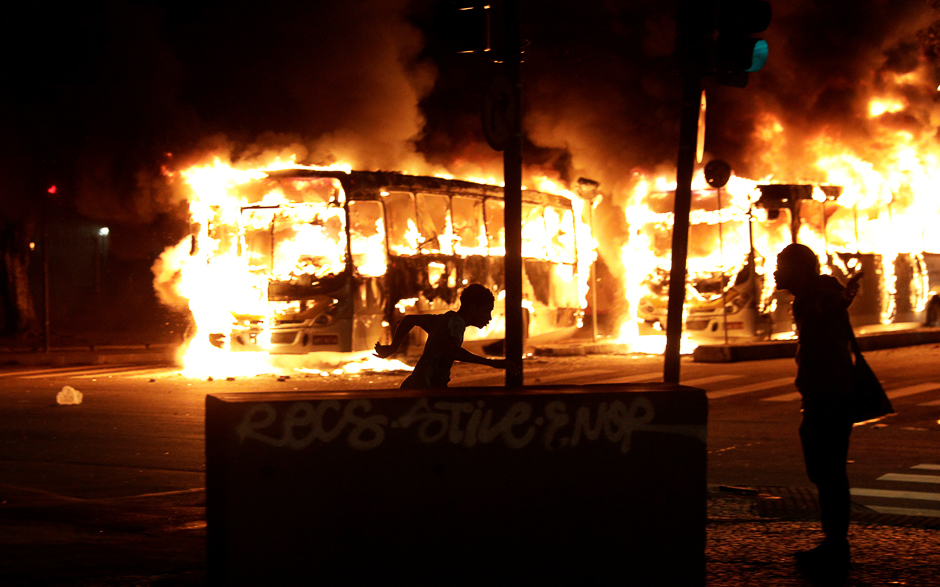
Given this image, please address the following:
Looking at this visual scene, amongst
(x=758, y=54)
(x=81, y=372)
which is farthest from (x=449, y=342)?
(x=81, y=372)

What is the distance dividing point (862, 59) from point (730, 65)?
21650 millimetres

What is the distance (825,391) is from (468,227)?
1457 centimetres

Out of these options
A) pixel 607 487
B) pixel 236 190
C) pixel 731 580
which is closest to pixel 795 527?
pixel 731 580

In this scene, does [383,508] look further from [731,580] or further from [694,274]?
[694,274]

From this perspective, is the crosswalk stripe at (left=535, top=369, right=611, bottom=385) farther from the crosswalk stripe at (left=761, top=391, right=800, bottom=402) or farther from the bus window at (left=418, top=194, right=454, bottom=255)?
the crosswalk stripe at (left=761, top=391, right=800, bottom=402)

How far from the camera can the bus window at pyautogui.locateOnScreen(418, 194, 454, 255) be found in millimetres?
18922

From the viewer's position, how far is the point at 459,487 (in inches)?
182

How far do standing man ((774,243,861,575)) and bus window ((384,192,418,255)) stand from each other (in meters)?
12.8

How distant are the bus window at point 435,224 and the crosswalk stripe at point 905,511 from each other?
12317 millimetres

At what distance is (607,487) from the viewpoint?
477 centimetres

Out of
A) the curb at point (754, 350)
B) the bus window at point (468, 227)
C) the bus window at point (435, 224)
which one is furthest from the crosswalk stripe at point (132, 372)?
the curb at point (754, 350)

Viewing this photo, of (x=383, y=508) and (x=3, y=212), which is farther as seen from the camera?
(x=3, y=212)

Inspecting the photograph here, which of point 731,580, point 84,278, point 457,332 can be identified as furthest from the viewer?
point 84,278

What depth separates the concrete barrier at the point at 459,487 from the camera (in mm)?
4395
